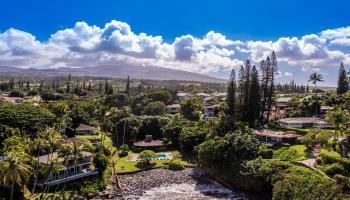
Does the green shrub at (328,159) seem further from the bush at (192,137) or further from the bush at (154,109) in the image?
the bush at (154,109)

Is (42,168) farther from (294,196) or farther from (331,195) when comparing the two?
(331,195)

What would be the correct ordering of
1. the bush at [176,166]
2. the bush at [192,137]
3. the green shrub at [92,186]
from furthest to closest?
the bush at [192,137], the bush at [176,166], the green shrub at [92,186]

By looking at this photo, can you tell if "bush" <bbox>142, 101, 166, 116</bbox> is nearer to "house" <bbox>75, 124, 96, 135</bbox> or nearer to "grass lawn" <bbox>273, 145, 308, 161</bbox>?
"house" <bbox>75, 124, 96, 135</bbox>

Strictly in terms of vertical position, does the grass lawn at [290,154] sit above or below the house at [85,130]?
above

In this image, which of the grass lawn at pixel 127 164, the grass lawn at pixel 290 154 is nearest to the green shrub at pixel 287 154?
the grass lawn at pixel 290 154

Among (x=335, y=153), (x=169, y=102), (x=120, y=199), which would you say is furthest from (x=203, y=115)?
(x=120, y=199)

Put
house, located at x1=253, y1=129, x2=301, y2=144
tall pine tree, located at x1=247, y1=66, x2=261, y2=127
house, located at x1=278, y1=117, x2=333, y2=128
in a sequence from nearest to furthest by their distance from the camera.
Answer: house, located at x1=253, y1=129, x2=301, y2=144 → house, located at x1=278, y1=117, x2=333, y2=128 → tall pine tree, located at x1=247, y1=66, x2=261, y2=127

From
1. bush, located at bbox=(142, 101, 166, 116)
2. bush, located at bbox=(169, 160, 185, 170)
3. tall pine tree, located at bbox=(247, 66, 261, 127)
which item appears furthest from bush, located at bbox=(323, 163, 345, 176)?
bush, located at bbox=(142, 101, 166, 116)

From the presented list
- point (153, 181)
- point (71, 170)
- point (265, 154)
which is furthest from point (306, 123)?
point (71, 170)
